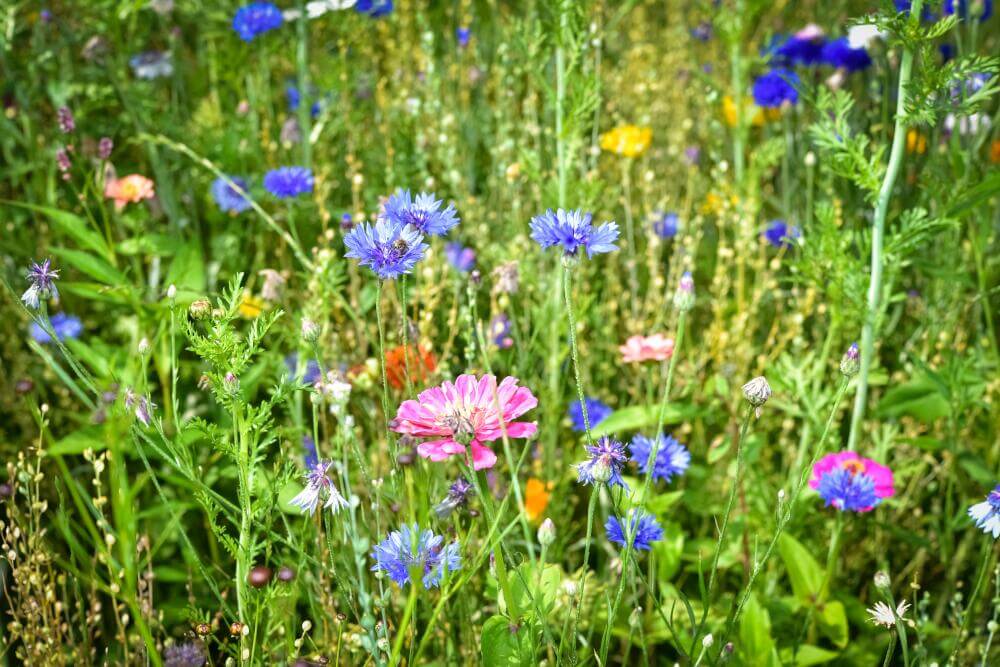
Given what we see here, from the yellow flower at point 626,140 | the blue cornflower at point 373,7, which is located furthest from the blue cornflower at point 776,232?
the blue cornflower at point 373,7

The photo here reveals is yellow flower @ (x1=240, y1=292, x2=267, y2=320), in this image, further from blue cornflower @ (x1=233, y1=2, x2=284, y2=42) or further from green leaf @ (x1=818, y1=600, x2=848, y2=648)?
green leaf @ (x1=818, y1=600, x2=848, y2=648)

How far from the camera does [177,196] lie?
2287 millimetres

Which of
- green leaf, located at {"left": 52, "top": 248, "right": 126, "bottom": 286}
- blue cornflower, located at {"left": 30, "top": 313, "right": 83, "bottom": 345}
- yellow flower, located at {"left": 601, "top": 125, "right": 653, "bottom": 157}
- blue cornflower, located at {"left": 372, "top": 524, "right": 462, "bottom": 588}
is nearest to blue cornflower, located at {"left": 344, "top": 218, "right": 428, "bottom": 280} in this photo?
blue cornflower, located at {"left": 372, "top": 524, "right": 462, "bottom": 588}

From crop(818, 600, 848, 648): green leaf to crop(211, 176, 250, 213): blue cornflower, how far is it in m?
1.35

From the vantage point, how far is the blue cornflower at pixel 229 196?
200 centimetres

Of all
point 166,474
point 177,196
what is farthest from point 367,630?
point 177,196

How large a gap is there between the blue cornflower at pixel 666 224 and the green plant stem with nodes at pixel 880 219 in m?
0.60

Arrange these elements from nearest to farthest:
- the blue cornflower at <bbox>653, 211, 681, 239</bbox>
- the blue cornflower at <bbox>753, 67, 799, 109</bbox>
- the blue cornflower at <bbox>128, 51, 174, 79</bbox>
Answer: the blue cornflower at <bbox>653, 211, 681, 239</bbox> < the blue cornflower at <bbox>753, 67, 799, 109</bbox> < the blue cornflower at <bbox>128, 51, 174, 79</bbox>

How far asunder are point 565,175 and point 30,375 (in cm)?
116

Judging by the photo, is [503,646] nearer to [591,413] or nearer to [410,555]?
[410,555]

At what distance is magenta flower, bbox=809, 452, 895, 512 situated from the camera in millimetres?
1385

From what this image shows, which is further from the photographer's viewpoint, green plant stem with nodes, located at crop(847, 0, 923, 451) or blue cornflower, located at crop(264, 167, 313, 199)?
blue cornflower, located at crop(264, 167, 313, 199)

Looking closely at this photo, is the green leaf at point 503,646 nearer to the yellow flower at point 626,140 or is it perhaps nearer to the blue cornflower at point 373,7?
the yellow flower at point 626,140

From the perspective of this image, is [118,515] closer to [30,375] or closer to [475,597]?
[475,597]
